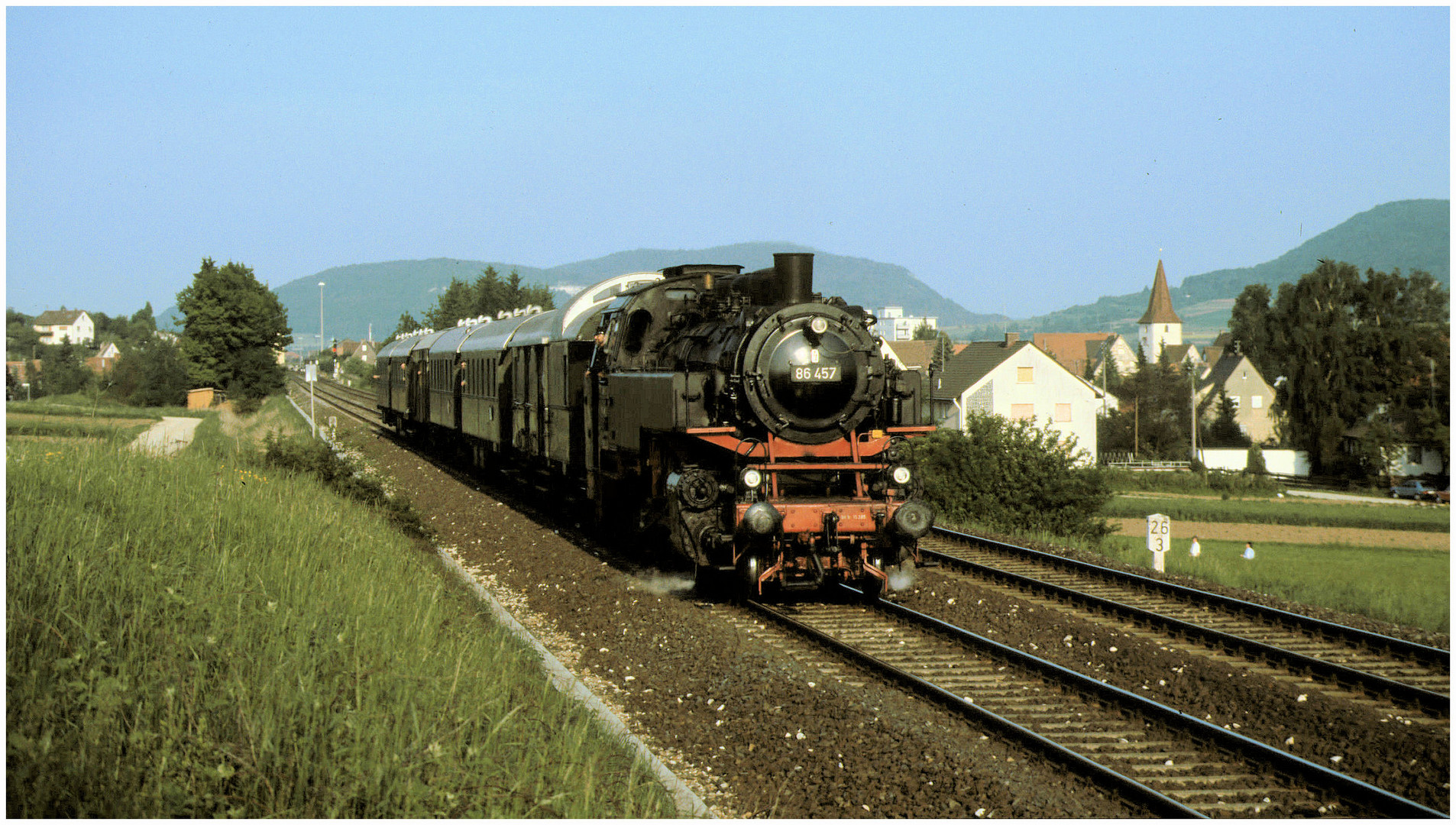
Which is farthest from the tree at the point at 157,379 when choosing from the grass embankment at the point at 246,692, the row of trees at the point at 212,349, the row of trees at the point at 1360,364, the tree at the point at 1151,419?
the tree at the point at 1151,419

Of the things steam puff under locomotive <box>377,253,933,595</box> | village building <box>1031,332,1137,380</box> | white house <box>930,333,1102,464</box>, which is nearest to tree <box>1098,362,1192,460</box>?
white house <box>930,333,1102,464</box>

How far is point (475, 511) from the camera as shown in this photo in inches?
714

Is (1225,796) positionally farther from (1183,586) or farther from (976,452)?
(976,452)

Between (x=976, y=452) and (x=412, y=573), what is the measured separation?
1411cm

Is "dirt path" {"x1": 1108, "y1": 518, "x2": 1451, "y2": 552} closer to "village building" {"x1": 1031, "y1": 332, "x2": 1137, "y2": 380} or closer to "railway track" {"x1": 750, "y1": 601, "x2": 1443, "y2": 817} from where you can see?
"railway track" {"x1": 750, "y1": 601, "x2": 1443, "y2": 817}

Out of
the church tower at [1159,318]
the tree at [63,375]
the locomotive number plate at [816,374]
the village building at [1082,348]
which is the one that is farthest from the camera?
the church tower at [1159,318]

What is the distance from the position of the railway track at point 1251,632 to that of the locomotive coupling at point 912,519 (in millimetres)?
1980

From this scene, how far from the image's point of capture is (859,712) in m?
7.11

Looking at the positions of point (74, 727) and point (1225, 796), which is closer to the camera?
point (74, 727)

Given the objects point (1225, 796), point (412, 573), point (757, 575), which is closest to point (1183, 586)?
point (757, 575)

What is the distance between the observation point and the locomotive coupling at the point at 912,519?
9898 millimetres

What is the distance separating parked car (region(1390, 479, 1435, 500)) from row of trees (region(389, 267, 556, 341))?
188 ft

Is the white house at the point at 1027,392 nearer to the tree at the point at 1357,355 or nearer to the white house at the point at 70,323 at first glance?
the tree at the point at 1357,355

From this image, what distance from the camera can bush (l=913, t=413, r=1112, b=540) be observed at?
2066 centimetres
